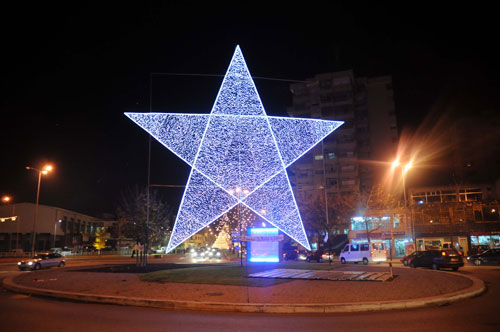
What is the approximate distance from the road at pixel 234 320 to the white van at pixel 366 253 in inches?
933

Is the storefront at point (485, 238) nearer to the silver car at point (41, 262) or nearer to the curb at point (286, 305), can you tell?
the curb at point (286, 305)

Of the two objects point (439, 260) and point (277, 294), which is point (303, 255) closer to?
point (439, 260)

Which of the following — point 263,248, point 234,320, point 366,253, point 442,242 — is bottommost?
point 234,320

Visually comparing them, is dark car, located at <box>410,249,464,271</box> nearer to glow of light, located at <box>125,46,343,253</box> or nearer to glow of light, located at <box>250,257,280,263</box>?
glow of light, located at <box>125,46,343,253</box>

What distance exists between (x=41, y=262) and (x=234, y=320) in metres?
27.5

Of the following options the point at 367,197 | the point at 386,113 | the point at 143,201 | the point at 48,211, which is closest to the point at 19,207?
the point at 48,211

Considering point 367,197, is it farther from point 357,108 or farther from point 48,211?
point 48,211

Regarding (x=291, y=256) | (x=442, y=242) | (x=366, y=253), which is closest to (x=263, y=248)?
(x=366, y=253)

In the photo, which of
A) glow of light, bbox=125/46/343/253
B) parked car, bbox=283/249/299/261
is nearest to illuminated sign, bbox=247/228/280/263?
glow of light, bbox=125/46/343/253

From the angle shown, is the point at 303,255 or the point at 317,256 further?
the point at 303,255

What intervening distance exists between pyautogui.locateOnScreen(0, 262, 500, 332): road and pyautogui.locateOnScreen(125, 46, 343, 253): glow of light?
9.43 metres

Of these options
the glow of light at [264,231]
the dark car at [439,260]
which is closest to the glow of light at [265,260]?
the glow of light at [264,231]

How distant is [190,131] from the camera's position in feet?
64.4

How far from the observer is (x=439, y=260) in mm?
25406
